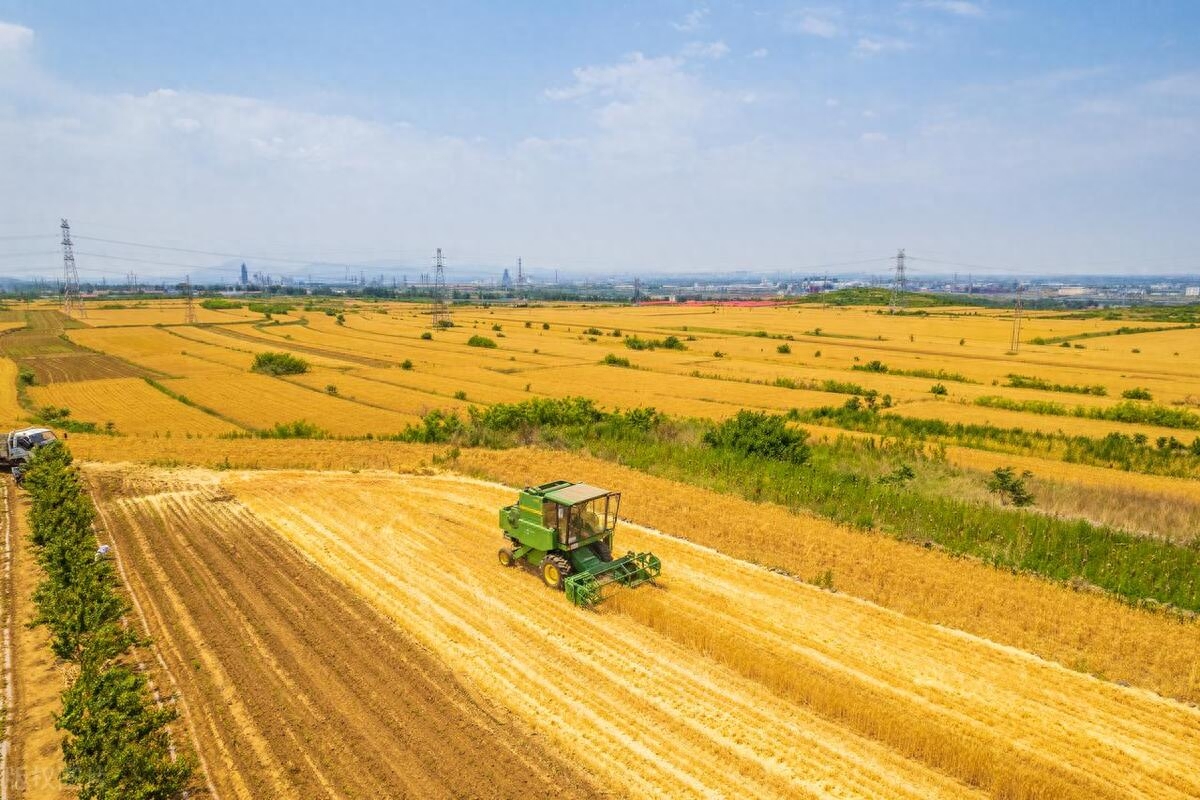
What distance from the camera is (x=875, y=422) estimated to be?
38031 mm

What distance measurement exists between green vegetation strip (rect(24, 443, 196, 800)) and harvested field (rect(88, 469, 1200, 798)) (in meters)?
1.02

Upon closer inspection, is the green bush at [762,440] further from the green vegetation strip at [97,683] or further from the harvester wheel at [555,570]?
the green vegetation strip at [97,683]

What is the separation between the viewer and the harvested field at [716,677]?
9.84 meters

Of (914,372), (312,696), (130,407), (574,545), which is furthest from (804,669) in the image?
(914,372)

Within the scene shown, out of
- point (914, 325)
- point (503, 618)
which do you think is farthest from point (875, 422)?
point (914, 325)

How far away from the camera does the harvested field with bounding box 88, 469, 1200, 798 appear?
9836 millimetres

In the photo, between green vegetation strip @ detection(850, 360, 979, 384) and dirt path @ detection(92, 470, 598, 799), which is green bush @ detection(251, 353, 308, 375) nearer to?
dirt path @ detection(92, 470, 598, 799)

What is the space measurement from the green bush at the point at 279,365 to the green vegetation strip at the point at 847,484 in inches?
1117

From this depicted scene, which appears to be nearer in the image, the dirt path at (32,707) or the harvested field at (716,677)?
the dirt path at (32,707)

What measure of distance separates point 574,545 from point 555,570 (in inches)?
27.6

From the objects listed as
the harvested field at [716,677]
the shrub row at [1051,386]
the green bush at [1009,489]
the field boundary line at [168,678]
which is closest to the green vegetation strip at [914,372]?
the shrub row at [1051,386]

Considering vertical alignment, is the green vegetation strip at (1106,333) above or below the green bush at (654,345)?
below

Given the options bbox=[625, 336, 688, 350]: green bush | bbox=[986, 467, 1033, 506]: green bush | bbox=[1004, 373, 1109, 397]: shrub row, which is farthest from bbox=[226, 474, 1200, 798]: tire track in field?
bbox=[625, 336, 688, 350]: green bush

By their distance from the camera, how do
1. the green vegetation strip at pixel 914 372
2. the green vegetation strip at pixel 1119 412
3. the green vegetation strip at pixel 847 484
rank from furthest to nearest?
the green vegetation strip at pixel 914 372 < the green vegetation strip at pixel 1119 412 < the green vegetation strip at pixel 847 484
